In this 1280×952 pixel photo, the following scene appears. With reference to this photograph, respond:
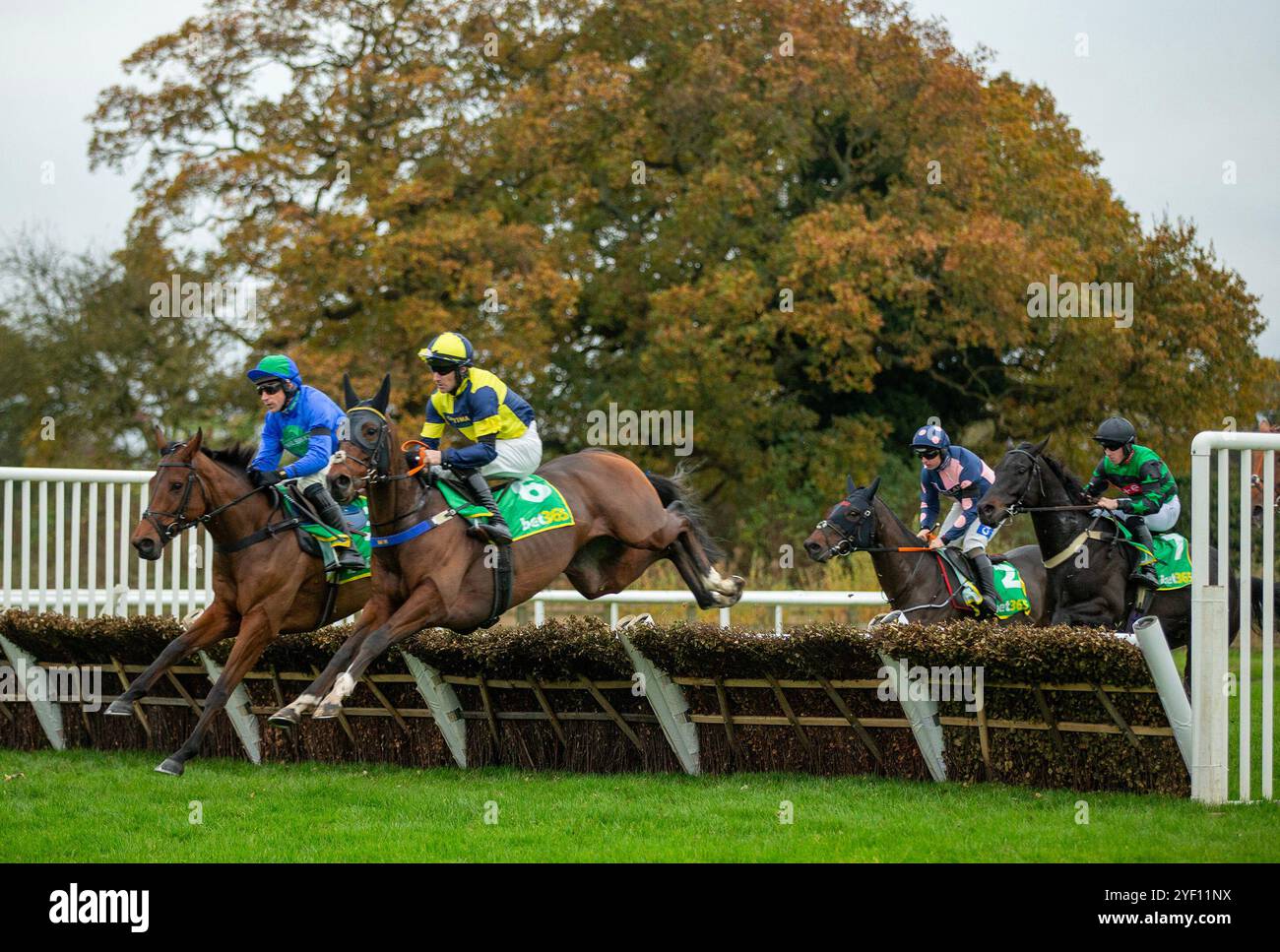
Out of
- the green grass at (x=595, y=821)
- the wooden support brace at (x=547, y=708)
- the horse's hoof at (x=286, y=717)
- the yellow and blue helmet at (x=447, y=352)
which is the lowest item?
the green grass at (x=595, y=821)

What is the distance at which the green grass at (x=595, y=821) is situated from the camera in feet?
20.0

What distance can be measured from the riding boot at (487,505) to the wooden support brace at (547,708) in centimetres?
103

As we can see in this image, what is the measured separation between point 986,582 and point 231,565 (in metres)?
4.65

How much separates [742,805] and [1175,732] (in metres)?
2.02

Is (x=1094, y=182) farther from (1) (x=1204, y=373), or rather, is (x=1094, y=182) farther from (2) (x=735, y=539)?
(2) (x=735, y=539)

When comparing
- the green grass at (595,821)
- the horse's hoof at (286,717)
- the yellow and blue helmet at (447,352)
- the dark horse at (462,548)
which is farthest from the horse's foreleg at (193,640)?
the yellow and blue helmet at (447,352)

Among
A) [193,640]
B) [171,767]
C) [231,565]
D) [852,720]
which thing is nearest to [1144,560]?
[852,720]

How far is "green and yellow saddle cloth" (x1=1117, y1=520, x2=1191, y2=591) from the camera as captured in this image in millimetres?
9516

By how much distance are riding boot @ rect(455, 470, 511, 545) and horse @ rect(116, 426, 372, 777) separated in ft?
4.08

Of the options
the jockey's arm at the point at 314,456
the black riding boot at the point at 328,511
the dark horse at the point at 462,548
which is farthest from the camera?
the black riding boot at the point at 328,511

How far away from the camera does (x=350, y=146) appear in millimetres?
21578

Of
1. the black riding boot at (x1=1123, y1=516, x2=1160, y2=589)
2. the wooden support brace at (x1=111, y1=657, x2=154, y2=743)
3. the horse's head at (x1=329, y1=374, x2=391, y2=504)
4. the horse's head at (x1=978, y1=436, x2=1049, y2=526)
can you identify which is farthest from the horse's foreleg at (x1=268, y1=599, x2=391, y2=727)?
the black riding boot at (x1=1123, y1=516, x2=1160, y2=589)

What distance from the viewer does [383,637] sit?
24.7 ft

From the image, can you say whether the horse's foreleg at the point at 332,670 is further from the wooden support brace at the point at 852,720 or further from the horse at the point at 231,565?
the wooden support brace at the point at 852,720
